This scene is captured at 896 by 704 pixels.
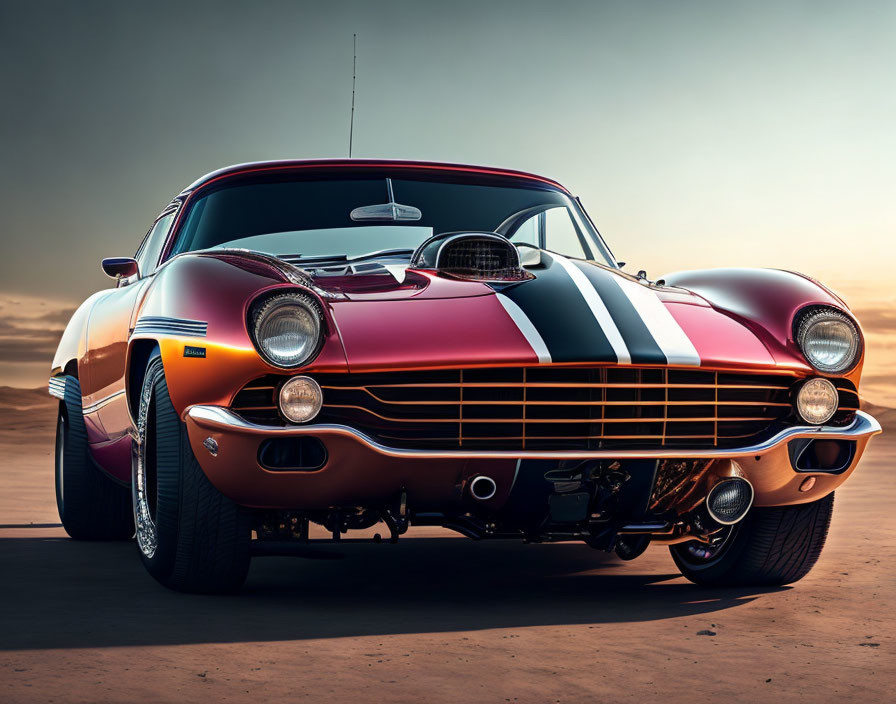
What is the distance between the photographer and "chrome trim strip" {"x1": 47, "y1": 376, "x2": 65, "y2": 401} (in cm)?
721

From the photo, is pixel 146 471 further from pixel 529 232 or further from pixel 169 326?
pixel 529 232

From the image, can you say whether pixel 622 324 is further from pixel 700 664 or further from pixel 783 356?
pixel 700 664

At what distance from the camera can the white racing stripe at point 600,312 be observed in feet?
14.1

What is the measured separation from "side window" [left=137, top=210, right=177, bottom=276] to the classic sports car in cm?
61

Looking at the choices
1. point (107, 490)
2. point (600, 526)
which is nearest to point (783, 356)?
point (600, 526)

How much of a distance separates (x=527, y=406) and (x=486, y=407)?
0.15 m

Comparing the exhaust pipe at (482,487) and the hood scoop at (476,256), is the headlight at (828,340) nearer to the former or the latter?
the hood scoop at (476,256)

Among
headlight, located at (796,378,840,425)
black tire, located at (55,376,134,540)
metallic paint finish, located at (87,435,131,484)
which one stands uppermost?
headlight, located at (796,378,840,425)

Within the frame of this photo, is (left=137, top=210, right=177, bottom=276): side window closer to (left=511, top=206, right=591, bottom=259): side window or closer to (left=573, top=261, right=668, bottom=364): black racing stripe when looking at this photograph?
(left=511, top=206, right=591, bottom=259): side window

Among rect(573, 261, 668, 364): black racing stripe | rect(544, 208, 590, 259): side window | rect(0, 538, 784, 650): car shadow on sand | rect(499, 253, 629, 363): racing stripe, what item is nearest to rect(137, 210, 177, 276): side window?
rect(0, 538, 784, 650): car shadow on sand

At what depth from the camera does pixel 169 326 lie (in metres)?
4.52

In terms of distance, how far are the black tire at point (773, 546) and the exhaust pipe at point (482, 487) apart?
4.33 feet

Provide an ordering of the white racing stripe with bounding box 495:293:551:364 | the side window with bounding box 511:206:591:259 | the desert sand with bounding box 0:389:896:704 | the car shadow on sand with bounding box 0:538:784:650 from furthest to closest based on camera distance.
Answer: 1. the side window with bounding box 511:206:591:259
2. the white racing stripe with bounding box 495:293:551:364
3. the car shadow on sand with bounding box 0:538:784:650
4. the desert sand with bounding box 0:389:896:704

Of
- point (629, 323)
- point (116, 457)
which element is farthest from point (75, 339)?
point (629, 323)
